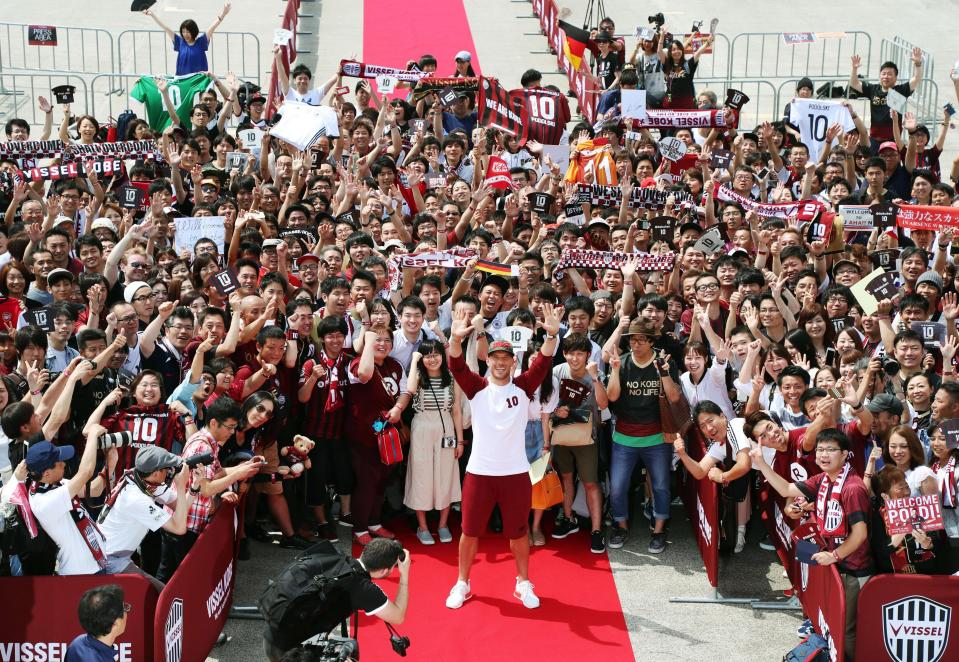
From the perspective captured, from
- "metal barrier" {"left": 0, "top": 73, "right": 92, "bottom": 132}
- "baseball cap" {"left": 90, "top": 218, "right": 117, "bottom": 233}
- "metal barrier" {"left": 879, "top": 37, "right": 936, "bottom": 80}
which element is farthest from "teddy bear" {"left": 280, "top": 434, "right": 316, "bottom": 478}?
"metal barrier" {"left": 879, "top": 37, "right": 936, "bottom": 80}

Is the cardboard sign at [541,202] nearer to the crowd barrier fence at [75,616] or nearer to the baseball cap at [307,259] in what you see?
the baseball cap at [307,259]

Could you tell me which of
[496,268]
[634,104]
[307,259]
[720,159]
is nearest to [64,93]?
[307,259]

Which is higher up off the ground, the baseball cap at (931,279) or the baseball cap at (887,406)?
the baseball cap at (931,279)

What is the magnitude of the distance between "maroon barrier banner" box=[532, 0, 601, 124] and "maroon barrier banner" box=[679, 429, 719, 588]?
9.44 metres

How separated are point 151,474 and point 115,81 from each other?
17796mm

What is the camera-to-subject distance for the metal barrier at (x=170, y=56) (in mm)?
24781

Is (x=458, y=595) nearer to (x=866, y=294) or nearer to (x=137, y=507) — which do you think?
(x=137, y=507)

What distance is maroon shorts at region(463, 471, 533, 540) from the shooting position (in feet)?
30.1

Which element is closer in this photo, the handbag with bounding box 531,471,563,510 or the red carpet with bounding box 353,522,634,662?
the red carpet with bounding box 353,522,634,662

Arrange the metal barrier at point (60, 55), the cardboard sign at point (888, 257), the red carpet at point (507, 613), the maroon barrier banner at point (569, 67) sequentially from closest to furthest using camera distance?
the red carpet at point (507, 613), the cardboard sign at point (888, 257), the maroon barrier banner at point (569, 67), the metal barrier at point (60, 55)

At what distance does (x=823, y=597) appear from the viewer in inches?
328

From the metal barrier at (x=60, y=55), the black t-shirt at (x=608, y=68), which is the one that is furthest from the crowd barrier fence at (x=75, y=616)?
the metal barrier at (x=60, y=55)

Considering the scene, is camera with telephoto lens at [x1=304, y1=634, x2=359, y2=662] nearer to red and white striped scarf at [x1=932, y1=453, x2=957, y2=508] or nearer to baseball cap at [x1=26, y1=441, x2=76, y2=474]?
baseball cap at [x1=26, y1=441, x2=76, y2=474]

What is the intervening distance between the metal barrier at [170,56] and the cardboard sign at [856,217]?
1364 centimetres
